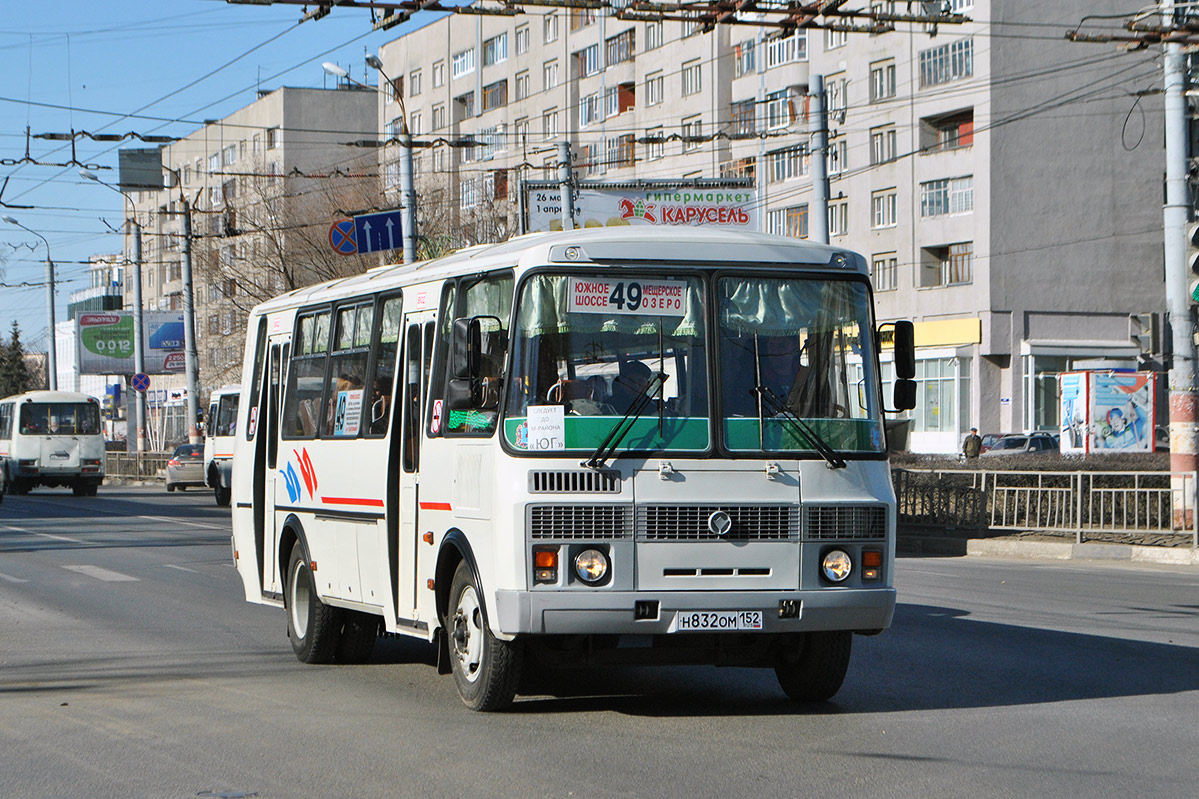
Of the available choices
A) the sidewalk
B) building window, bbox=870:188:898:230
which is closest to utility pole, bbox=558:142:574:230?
the sidewalk

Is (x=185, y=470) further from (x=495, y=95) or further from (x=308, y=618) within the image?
(x=308, y=618)

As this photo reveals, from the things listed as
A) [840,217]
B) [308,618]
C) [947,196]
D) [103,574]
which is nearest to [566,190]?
[103,574]

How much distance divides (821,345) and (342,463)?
3.57m

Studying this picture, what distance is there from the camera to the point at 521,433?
8.31 m

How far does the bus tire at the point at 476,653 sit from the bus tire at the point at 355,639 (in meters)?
2.01

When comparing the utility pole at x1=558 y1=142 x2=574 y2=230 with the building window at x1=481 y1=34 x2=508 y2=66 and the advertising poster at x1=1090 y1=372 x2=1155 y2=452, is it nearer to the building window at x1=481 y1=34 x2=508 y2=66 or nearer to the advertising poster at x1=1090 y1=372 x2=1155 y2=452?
the advertising poster at x1=1090 y1=372 x2=1155 y2=452

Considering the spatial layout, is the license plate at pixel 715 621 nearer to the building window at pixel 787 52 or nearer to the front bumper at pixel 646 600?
the front bumper at pixel 646 600

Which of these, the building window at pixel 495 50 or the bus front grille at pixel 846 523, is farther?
the building window at pixel 495 50

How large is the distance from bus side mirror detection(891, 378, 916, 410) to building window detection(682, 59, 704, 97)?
57394mm

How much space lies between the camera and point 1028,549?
22.4 metres

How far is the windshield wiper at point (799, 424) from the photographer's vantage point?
8508 mm

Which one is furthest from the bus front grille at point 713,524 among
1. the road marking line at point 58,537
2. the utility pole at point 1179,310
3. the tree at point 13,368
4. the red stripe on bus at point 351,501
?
the tree at point 13,368

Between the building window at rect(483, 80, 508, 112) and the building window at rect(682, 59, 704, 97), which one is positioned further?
the building window at rect(483, 80, 508, 112)

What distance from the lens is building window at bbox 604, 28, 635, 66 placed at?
228 feet
